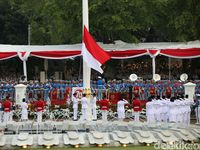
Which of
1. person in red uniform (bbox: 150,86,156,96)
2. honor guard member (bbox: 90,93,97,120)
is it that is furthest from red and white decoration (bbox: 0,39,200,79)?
honor guard member (bbox: 90,93,97,120)

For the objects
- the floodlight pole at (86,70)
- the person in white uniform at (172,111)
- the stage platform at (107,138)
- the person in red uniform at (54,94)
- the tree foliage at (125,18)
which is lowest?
the stage platform at (107,138)

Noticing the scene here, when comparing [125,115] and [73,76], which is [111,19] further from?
[73,76]

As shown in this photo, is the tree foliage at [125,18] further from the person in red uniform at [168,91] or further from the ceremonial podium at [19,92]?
the ceremonial podium at [19,92]

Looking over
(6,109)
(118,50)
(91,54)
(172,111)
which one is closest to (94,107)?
(91,54)

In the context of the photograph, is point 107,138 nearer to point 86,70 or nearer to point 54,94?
point 86,70

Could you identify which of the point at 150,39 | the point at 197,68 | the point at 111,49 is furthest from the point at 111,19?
the point at 150,39

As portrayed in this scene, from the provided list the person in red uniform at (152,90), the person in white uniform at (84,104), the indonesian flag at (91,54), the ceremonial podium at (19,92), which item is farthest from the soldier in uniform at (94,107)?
the person in red uniform at (152,90)

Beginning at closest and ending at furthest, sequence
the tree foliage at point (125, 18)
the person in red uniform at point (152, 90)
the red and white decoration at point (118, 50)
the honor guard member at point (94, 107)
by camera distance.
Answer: the honor guard member at point (94, 107)
the person in red uniform at point (152, 90)
the red and white decoration at point (118, 50)
the tree foliage at point (125, 18)

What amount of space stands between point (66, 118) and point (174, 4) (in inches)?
484

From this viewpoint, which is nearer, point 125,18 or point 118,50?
point 118,50

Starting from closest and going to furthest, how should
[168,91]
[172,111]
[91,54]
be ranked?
[172,111] < [91,54] < [168,91]

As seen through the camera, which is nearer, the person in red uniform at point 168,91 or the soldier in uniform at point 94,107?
the soldier in uniform at point 94,107

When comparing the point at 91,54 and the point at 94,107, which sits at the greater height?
the point at 91,54

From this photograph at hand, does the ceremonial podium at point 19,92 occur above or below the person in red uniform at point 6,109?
above
